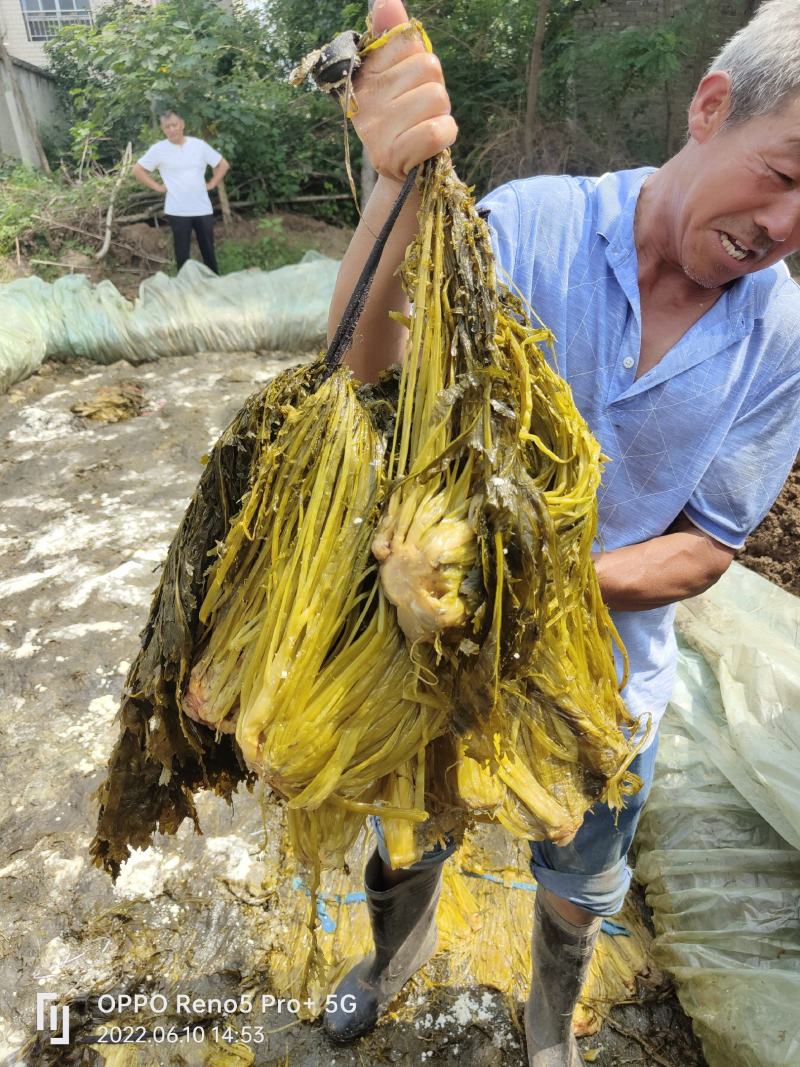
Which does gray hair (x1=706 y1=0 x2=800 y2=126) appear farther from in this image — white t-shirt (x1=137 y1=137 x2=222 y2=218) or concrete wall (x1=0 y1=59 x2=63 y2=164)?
concrete wall (x1=0 y1=59 x2=63 y2=164)

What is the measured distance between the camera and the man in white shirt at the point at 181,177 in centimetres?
723

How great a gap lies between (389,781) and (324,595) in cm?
32

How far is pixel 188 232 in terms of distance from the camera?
7.70 m

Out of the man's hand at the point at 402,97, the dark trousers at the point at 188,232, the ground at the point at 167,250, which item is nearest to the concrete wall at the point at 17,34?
the ground at the point at 167,250

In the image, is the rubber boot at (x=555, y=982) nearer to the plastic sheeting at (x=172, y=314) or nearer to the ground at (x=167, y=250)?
the plastic sheeting at (x=172, y=314)

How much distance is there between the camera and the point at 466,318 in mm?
943

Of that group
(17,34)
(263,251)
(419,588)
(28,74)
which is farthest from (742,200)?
(17,34)

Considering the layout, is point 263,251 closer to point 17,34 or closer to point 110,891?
point 110,891

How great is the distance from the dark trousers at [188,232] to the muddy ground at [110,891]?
486 centimetres

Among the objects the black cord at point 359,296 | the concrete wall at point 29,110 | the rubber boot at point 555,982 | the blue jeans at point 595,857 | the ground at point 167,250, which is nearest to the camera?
the black cord at point 359,296

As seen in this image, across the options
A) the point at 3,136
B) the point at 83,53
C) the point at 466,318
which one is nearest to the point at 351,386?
the point at 466,318

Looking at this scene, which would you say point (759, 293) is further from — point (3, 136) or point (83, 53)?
point (3, 136)

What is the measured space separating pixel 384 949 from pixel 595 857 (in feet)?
2.39

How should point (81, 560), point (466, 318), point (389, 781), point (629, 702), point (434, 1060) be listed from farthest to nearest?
point (81, 560)
point (434, 1060)
point (629, 702)
point (389, 781)
point (466, 318)
